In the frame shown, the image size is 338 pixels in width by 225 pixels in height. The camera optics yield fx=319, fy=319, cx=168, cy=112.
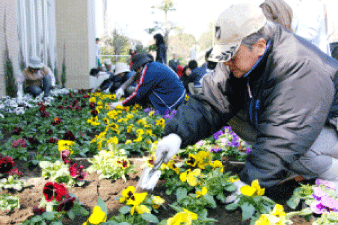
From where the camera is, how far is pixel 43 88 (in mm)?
7172

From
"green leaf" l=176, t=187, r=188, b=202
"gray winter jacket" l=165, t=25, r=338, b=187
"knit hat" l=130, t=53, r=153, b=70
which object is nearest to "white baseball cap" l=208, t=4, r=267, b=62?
"gray winter jacket" l=165, t=25, r=338, b=187

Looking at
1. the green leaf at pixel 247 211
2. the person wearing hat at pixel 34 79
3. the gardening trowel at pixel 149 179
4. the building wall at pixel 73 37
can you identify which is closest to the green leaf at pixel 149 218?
the gardening trowel at pixel 149 179

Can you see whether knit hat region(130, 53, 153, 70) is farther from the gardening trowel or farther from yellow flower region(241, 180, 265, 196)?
yellow flower region(241, 180, 265, 196)

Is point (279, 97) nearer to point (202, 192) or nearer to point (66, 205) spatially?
point (202, 192)

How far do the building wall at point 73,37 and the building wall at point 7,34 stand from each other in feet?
A: 13.9

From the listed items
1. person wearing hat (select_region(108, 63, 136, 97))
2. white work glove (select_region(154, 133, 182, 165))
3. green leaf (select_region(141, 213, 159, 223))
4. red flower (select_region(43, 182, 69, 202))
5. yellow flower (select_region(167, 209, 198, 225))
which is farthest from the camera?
person wearing hat (select_region(108, 63, 136, 97))

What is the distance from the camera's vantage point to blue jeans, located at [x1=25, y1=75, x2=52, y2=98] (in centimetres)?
688

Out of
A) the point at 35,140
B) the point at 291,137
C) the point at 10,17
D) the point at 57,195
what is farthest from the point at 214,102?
the point at 10,17

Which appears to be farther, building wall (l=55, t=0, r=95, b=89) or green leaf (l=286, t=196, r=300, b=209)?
building wall (l=55, t=0, r=95, b=89)

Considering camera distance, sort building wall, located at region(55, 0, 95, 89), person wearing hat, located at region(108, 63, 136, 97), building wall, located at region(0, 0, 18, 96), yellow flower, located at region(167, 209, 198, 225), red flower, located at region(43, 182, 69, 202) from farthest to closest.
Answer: building wall, located at region(55, 0, 95, 89)
person wearing hat, located at region(108, 63, 136, 97)
building wall, located at region(0, 0, 18, 96)
red flower, located at region(43, 182, 69, 202)
yellow flower, located at region(167, 209, 198, 225)

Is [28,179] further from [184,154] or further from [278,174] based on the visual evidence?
[278,174]

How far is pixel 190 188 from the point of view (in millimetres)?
2031

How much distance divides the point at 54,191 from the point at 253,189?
3.31ft

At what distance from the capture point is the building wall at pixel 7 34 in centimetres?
616
